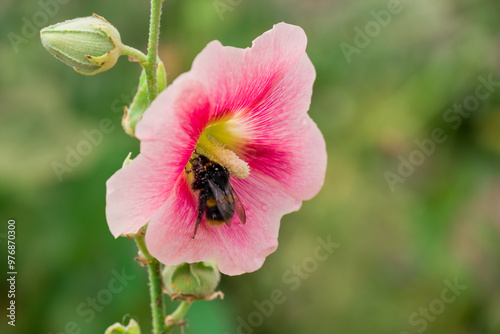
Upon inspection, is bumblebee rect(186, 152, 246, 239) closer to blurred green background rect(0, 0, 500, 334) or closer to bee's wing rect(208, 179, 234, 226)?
bee's wing rect(208, 179, 234, 226)

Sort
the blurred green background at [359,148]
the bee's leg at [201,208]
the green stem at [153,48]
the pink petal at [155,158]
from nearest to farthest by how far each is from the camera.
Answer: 1. the pink petal at [155,158]
2. the green stem at [153,48]
3. the bee's leg at [201,208]
4. the blurred green background at [359,148]

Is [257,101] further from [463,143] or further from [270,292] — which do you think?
[463,143]

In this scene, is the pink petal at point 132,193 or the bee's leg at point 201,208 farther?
the bee's leg at point 201,208

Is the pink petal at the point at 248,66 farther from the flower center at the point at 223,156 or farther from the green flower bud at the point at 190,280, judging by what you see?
the green flower bud at the point at 190,280

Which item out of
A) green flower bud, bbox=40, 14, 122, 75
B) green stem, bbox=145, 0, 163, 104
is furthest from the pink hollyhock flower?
green flower bud, bbox=40, 14, 122, 75

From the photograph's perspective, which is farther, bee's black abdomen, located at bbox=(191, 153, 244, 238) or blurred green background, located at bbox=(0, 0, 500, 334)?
blurred green background, located at bbox=(0, 0, 500, 334)

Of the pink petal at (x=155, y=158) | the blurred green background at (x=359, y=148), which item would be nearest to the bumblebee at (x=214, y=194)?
the pink petal at (x=155, y=158)

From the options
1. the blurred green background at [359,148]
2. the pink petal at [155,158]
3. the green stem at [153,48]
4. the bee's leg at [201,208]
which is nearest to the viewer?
the pink petal at [155,158]

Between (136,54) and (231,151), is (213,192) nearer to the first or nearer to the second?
(231,151)
